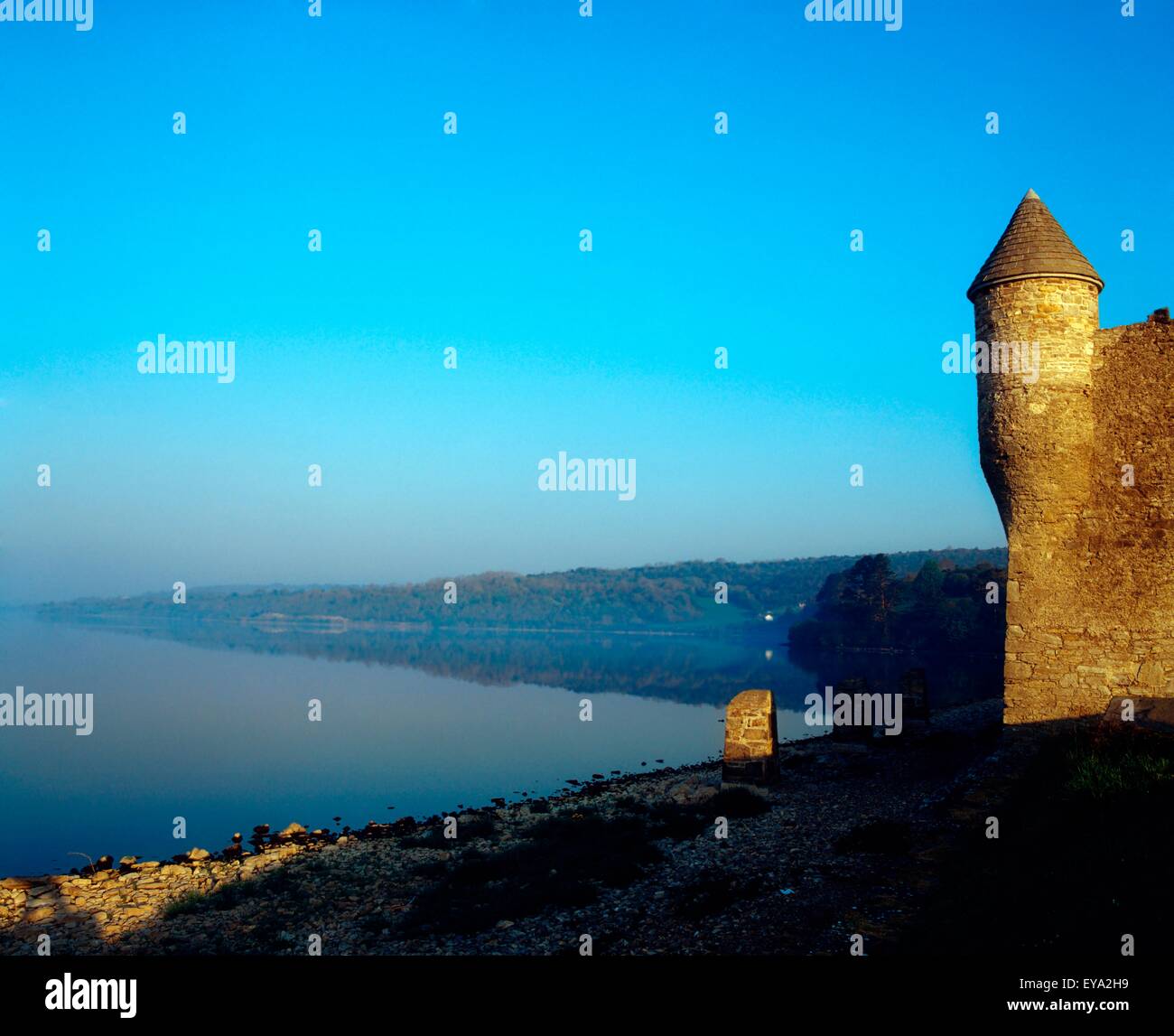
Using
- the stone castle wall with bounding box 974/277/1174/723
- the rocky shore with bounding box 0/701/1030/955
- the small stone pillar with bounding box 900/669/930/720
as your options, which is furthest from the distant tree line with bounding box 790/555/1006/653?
the stone castle wall with bounding box 974/277/1174/723

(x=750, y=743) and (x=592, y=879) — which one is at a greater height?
(x=750, y=743)

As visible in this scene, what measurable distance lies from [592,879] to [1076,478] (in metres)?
11.3

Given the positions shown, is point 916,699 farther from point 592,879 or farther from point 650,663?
point 650,663

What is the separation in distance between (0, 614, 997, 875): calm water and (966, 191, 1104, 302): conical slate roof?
19673mm

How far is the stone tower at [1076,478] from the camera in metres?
14.7

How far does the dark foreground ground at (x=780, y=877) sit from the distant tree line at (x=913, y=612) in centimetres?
4894

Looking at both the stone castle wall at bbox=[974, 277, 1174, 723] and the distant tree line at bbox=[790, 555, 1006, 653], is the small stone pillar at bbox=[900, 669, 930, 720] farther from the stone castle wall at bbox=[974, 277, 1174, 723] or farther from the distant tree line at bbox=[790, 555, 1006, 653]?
the distant tree line at bbox=[790, 555, 1006, 653]

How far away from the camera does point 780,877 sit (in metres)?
11.7

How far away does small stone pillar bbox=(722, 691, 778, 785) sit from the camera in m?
18.1

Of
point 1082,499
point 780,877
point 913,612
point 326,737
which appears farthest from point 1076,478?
point 913,612

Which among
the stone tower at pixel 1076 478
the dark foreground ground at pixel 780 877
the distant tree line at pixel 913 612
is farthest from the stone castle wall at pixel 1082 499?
the distant tree line at pixel 913 612
